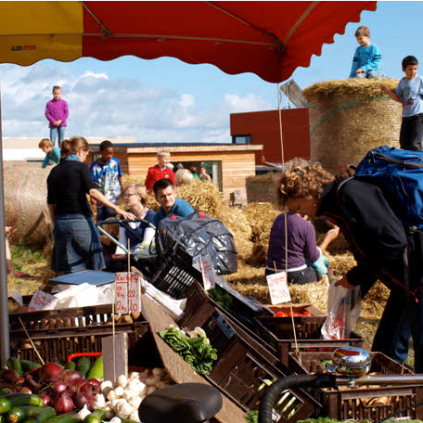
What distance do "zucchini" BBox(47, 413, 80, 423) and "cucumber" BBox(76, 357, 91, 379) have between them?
1.57 feet

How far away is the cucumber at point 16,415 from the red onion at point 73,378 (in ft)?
1.14

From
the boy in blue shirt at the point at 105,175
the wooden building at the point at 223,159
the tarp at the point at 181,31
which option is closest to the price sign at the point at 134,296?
the tarp at the point at 181,31

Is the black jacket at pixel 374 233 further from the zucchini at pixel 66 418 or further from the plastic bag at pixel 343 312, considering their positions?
the zucchini at pixel 66 418

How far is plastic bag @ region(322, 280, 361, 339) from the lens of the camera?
3.20m

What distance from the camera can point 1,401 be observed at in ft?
7.41

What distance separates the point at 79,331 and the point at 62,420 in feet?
2.31

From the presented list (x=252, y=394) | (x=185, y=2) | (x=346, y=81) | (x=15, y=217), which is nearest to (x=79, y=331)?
(x=252, y=394)

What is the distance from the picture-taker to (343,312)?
10.6 feet

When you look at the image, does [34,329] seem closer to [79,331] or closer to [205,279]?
[79,331]

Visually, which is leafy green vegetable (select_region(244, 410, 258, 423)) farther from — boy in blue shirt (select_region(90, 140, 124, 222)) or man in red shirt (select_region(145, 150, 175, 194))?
man in red shirt (select_region(145, 150, 175, 194))

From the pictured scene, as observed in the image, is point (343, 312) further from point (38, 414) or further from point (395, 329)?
point (38, 414)

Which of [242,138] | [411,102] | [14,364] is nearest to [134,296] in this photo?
[14,364]

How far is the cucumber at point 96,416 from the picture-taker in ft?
7.65

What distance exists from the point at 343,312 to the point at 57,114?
10.7m
